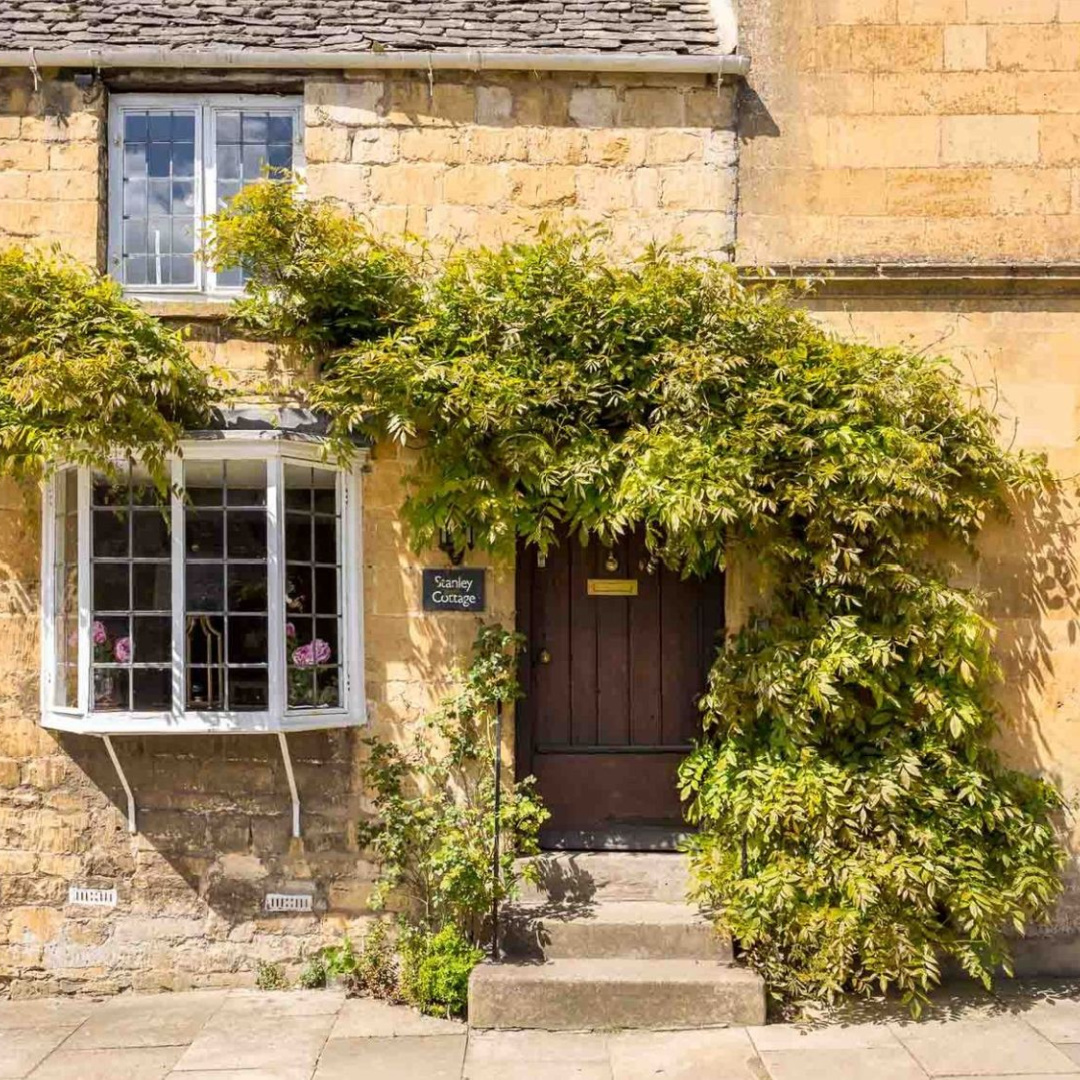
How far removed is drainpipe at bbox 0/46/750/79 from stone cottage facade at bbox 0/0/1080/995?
20 mm

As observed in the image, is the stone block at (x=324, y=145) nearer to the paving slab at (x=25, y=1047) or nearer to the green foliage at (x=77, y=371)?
the green foliage at (x=77, y=371)

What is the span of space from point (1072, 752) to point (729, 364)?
10.1 ft

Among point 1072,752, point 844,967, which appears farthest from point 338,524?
point 1072,752

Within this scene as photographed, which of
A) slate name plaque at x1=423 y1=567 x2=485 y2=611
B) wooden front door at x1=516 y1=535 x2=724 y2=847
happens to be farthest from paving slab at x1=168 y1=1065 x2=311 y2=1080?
slate name plaque at x1=423 y1=567 x2=485 y2=611

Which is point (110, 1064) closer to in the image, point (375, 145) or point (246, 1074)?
point (246, 1074)

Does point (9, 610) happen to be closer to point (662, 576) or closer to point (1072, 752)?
point (662, 576)

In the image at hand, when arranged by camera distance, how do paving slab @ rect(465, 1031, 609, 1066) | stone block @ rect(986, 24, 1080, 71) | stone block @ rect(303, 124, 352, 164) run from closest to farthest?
paving slab @ rect(465, 1031, 609, 1066) → stone block @ rect(303, 124, 352, 164) → stone block @ rect(986, 24, 1080, 71)

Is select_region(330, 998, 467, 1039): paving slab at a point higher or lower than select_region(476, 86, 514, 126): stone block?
lower

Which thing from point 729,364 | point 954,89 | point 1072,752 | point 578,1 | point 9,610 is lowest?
point 1072,752

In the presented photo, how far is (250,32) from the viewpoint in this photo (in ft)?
22.0

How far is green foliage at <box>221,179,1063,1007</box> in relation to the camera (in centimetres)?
577

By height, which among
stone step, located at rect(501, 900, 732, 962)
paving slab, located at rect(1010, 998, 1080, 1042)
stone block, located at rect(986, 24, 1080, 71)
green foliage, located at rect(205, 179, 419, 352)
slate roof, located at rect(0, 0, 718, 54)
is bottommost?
paving slab, located at rect(1010, 998, 1080, 1042)

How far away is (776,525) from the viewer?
20.1ft

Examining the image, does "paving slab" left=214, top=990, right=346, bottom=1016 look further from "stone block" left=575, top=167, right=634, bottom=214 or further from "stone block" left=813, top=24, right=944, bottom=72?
"stone block" left=813, top=24, right=944, bottom=72
